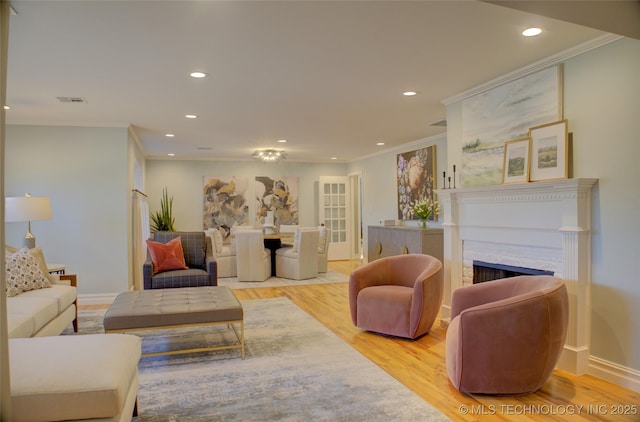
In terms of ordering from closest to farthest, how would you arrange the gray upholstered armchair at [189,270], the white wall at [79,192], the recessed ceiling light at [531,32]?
the recessed ceiling light at [531,32], the gray upholstered armchair at [189,270], the white wall at [79,192]

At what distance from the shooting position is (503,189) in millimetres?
3623

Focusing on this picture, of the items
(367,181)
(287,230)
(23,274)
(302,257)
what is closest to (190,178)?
(287,230)

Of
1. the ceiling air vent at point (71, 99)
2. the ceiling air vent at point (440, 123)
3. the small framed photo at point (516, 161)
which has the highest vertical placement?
the ceiling air vent at point (71, 99)

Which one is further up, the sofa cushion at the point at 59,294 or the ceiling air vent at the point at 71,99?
the ceiling air vent at the point at 71,99

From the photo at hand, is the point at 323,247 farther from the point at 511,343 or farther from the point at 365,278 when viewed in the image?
the point at 511,343

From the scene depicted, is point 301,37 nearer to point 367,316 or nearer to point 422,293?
point 422,293

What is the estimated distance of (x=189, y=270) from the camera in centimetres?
505

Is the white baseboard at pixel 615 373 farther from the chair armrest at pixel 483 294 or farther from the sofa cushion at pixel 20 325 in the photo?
the sofa cushion at pixel 20 325

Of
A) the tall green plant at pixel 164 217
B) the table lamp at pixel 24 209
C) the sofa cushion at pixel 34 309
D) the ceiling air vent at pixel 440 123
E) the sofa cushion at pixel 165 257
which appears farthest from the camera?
the tall green plant at pixel 164 217

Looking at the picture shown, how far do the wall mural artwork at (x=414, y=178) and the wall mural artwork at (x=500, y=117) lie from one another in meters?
2.82

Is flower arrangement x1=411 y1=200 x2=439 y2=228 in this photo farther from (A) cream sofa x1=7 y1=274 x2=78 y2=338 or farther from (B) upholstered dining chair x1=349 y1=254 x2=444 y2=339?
(A) cream sofa x1=7 y1=274 x2=78 y2=338

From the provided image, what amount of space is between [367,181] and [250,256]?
133 inches

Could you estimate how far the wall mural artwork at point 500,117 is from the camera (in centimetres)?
333

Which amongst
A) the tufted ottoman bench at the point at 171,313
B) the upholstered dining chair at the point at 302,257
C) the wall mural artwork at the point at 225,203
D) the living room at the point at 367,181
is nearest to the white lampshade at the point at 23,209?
the living room at the point at 367,181
